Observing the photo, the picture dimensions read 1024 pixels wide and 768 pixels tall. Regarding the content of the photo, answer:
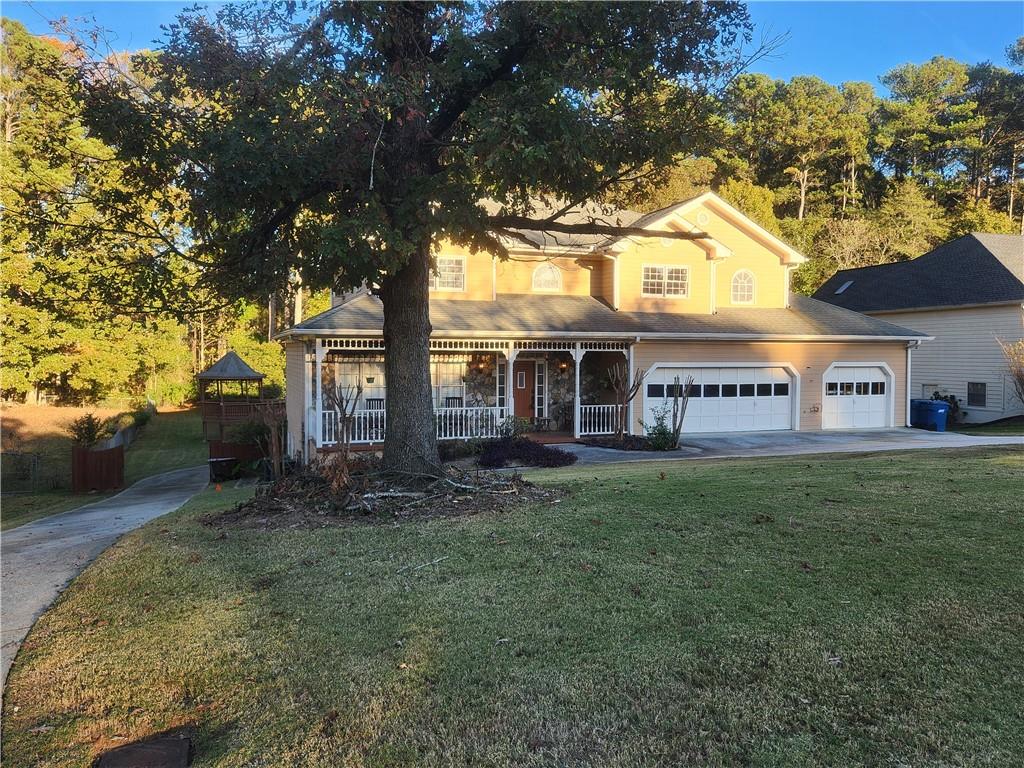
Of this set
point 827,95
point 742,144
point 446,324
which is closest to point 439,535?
point 742,144

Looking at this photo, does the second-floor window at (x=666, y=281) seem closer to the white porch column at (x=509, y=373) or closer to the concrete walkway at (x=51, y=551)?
the white porch column at (x=509, y=373)

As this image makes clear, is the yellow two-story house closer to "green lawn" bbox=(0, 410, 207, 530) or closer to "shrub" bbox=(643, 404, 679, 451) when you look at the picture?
"shrub" bbox=(643, 404, 679, 451)

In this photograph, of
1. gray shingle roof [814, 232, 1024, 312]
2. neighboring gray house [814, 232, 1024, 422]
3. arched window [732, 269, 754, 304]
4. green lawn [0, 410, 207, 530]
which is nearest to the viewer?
green lawn [0, 410, 207, 530]

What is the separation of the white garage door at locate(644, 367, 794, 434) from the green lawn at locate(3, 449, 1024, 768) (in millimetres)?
12711

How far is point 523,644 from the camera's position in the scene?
3803mm

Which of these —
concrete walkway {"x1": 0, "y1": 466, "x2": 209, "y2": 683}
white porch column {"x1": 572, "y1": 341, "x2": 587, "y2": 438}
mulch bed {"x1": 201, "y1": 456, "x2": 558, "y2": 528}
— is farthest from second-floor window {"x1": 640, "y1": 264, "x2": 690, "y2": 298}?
concrete walkway {"x1": 0, "y1": 466, "x2": 209, "y2": 683}

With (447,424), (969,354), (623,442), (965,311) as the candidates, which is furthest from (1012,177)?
(447,424)

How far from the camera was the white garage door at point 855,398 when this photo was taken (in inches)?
808

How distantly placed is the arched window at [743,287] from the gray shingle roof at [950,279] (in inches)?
352

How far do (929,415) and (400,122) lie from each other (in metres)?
20.8

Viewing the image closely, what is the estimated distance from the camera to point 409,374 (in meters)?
8.14

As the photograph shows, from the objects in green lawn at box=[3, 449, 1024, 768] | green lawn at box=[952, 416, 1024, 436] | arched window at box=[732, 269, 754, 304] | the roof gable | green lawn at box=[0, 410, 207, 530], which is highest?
the roof gable

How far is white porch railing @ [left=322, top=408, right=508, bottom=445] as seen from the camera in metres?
16.0

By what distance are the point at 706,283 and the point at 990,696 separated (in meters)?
18.3
